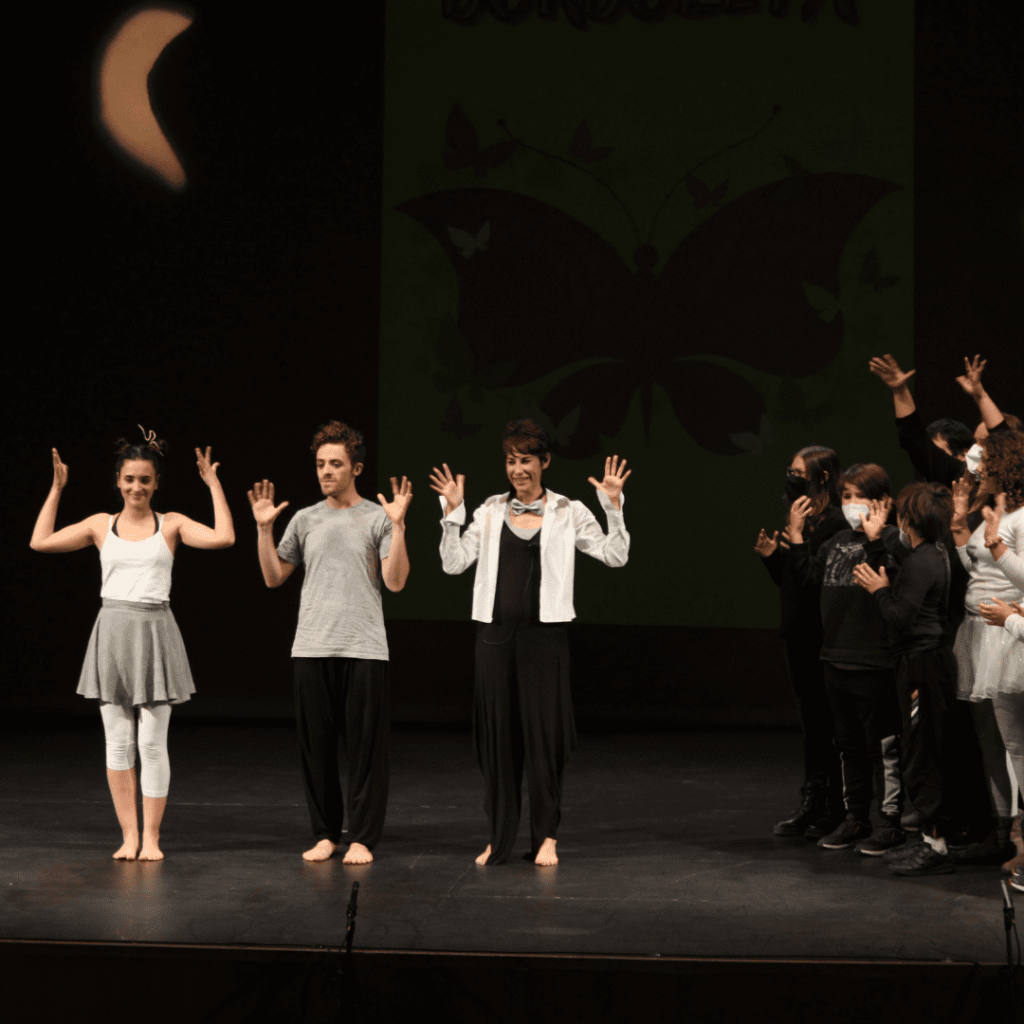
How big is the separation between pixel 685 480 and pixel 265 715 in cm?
263

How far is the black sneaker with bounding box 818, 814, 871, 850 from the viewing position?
13.1 ft

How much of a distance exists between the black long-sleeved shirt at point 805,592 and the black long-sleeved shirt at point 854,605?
11 cm

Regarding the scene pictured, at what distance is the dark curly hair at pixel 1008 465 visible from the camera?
3.47 meters

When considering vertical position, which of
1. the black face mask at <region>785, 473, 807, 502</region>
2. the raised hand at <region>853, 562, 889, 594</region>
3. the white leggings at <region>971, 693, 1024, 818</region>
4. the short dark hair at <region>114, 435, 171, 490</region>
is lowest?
the white leggings at <region>971, 693, 1024, 818</region>

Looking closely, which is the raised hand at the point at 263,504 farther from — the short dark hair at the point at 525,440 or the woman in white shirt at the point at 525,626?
the short dark hair at the point at 525,440

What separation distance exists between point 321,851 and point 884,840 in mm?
1782

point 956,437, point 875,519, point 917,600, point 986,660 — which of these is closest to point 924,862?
point 986,660

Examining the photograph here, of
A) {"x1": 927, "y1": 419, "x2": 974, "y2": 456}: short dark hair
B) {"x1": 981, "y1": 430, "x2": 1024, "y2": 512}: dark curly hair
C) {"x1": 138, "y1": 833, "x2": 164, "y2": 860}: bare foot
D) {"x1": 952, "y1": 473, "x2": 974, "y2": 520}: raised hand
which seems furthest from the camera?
{"x1": 927, "y1": 419, "x2": 974, "y2": 456}: short dark hair

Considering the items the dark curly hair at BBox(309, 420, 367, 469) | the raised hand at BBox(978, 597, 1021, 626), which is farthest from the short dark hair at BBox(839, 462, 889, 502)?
the dark curly hair at BBox(309, 420, 367, 469)

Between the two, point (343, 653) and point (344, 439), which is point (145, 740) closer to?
point (343, 653)

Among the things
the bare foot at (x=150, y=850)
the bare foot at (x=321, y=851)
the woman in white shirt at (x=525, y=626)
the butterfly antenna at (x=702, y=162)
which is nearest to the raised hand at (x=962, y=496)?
the woman in white shirt at (x=525, y=626)

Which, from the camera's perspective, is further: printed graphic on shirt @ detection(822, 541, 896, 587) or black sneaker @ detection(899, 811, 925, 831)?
black sneaker @ detection(899, 811, 925, 831)

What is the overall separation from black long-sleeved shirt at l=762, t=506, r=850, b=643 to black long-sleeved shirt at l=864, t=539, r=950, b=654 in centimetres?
41

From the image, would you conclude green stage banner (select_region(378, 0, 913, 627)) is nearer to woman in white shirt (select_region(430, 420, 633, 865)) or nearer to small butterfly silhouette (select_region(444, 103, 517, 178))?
small butterfly silhouette (select_region(444, 103, 517, 178))
